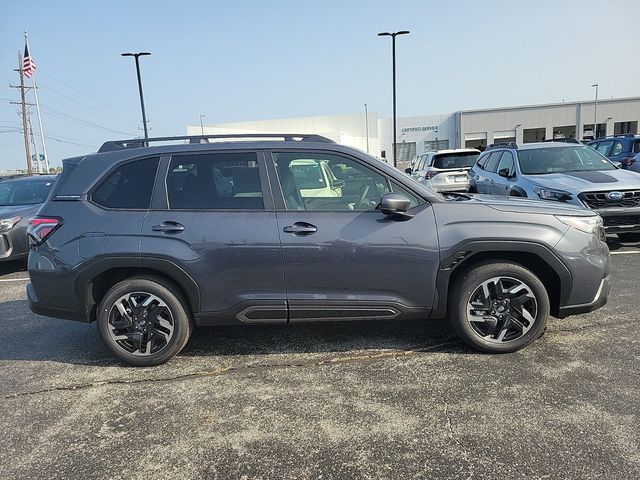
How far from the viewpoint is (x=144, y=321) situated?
3834 millimetres

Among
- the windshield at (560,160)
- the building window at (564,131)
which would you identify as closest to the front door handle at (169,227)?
the windshield at (560,160)

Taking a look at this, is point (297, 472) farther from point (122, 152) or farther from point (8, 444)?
point (122, 152)

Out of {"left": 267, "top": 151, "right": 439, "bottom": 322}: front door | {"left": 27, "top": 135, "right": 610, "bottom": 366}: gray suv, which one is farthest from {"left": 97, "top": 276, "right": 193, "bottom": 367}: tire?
{"left": 267, "top": 151, "right": 439, "bottom": 322}: front door

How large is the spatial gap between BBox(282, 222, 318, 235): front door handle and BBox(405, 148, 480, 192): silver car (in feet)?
32.5

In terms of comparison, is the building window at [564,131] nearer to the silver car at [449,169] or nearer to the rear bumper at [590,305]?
the silver car at [449,169]

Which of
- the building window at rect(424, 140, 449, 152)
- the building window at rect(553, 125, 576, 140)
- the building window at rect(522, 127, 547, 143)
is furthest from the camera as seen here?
the building window at rect(424, 140, 449, 152)

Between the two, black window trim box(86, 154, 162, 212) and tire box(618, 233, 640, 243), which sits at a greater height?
black window trim box(86, 154, 162, 212)

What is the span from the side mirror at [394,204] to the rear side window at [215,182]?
0.64m

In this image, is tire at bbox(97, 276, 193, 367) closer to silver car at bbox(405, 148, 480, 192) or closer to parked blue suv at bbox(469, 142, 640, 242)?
parked blue suv at bbox(469, 142, 640, 242)

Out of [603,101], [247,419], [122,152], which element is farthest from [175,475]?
[603,101]

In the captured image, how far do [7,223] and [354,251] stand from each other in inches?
258

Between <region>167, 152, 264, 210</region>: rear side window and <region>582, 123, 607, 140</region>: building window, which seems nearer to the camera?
<region>167, 152, 264, 210</region>: rear side window

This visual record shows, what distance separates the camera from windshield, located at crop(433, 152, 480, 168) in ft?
44.9

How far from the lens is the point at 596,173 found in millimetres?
7508
